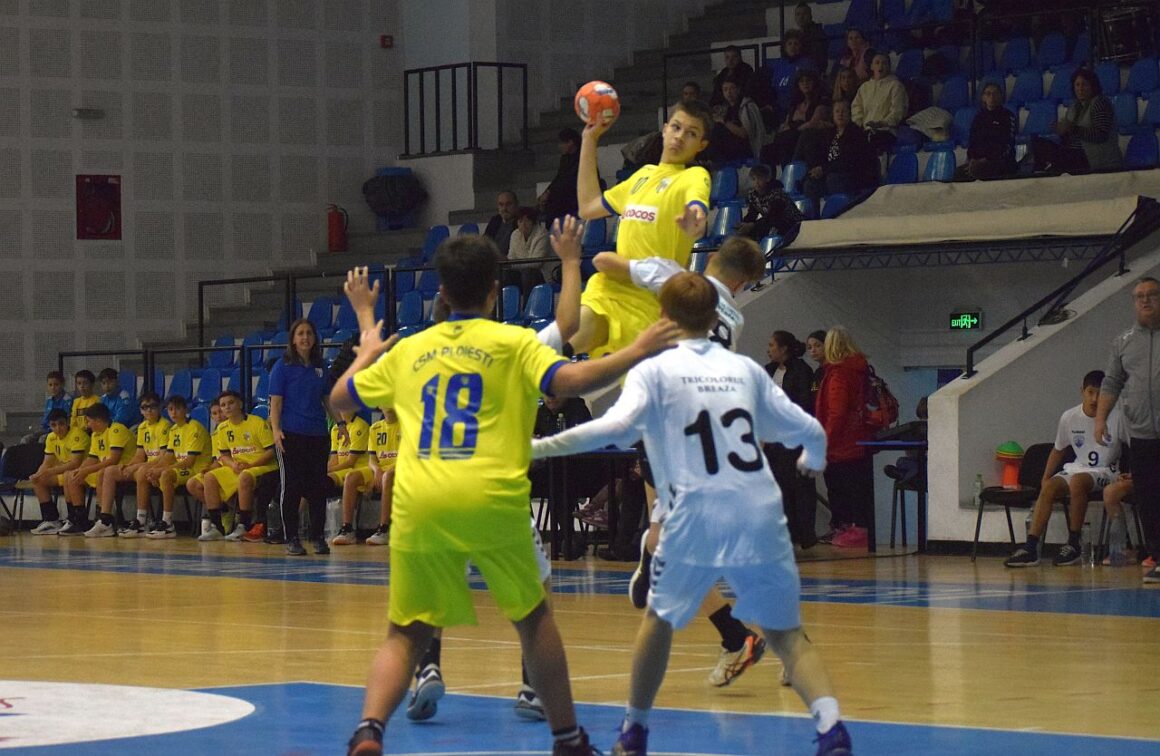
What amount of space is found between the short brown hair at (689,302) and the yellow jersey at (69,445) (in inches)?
648

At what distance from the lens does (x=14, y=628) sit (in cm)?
1043

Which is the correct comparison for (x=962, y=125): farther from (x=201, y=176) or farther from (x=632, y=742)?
(x=632, y=742)

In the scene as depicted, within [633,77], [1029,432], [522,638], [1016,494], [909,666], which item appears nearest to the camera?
[522,638]

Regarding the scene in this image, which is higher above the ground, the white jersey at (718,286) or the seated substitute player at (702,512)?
the white jersey at (718,286)

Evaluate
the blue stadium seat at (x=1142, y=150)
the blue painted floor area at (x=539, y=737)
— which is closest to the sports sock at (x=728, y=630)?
the blue painted floor area at (x=539, y=737)

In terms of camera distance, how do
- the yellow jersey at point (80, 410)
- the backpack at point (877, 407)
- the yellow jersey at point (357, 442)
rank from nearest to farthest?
1. the backpack at point (877, 407)
2. the yellow jersey at point (357, 442)
3. the yellow jersey at point (80, 410)

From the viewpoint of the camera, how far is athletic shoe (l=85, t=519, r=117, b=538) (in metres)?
20.7

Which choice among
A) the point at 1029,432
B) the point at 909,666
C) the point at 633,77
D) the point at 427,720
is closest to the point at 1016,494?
the point at 1029,432

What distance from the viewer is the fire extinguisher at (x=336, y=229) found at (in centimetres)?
2559

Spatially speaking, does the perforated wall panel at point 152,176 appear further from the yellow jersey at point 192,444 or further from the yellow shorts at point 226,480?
the yellow shorts at point 226,480

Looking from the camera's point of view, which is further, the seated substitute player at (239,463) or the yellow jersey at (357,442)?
the seated substitute player at (239,463)

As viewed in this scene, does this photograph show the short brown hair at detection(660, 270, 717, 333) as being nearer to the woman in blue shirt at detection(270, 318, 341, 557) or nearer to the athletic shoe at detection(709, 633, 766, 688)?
the athletic shoe at detection(709, 633, 766, 688)

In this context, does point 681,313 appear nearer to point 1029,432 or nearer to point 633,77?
point 1029,432

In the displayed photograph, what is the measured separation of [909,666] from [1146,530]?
528 cm
